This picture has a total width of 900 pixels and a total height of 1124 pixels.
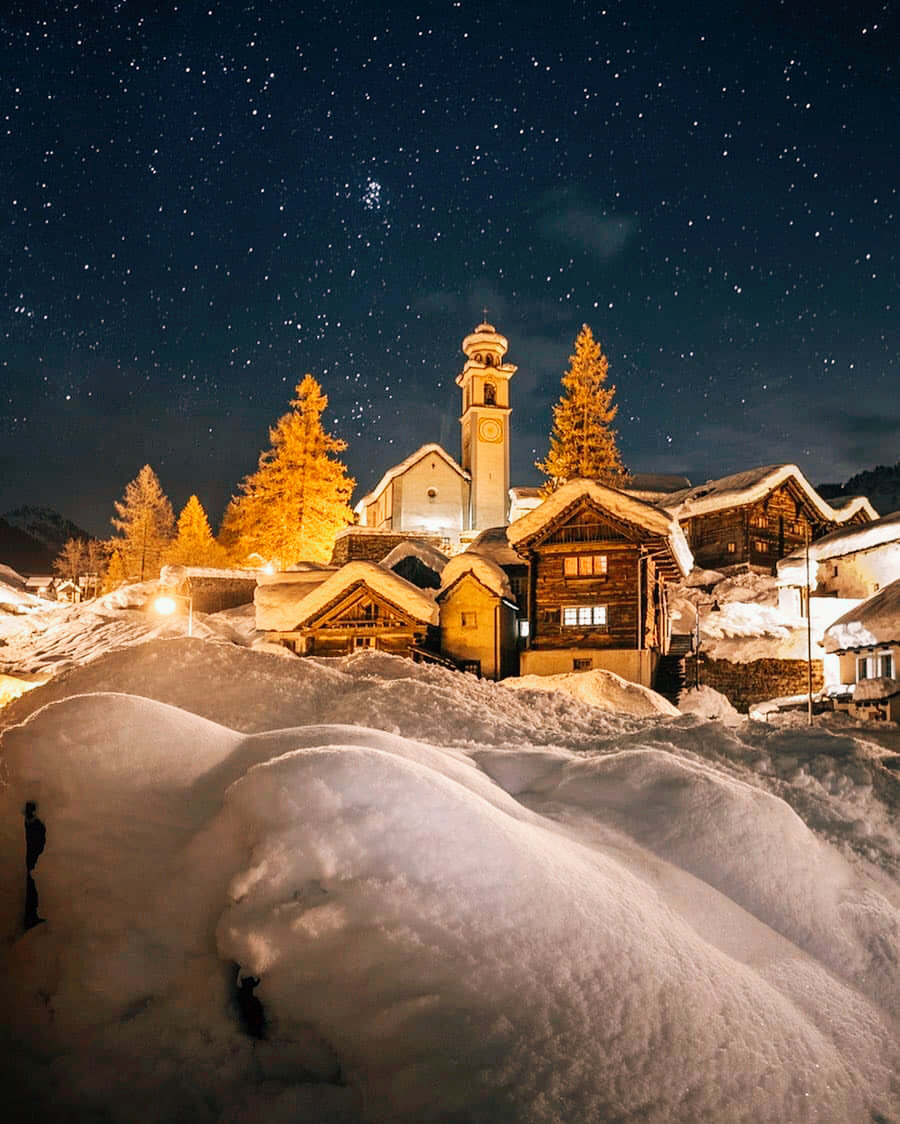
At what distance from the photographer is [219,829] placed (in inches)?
152

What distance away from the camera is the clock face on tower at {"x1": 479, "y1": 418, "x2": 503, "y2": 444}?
189 feet

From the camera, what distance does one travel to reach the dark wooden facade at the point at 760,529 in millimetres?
40594

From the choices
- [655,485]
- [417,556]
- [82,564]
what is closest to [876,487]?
[655,485]

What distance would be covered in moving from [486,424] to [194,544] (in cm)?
2511

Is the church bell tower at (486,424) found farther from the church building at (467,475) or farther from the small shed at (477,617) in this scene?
the small shed at (477,617)

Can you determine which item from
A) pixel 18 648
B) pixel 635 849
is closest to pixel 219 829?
pixel 635 849

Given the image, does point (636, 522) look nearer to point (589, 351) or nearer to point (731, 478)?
point (731, 478)

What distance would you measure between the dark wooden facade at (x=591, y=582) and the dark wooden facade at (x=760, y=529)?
1477 cm

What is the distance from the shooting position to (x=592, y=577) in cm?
2745

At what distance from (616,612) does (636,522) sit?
11.1 ft

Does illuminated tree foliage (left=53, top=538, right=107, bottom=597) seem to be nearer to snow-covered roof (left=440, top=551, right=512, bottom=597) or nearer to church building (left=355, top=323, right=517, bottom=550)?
church building (left=355, top=323, right=517, bottom=550)

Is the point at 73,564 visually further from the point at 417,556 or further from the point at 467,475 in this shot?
the point at 417,556

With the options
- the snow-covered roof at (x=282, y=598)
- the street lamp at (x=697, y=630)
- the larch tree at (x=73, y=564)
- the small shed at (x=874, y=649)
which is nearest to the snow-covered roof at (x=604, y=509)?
the street lamp at (x=697, y=630)

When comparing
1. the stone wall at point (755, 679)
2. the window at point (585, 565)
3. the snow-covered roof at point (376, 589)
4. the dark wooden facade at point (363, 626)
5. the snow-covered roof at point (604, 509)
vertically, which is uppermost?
the snow-covered roof at point (604, 509)
